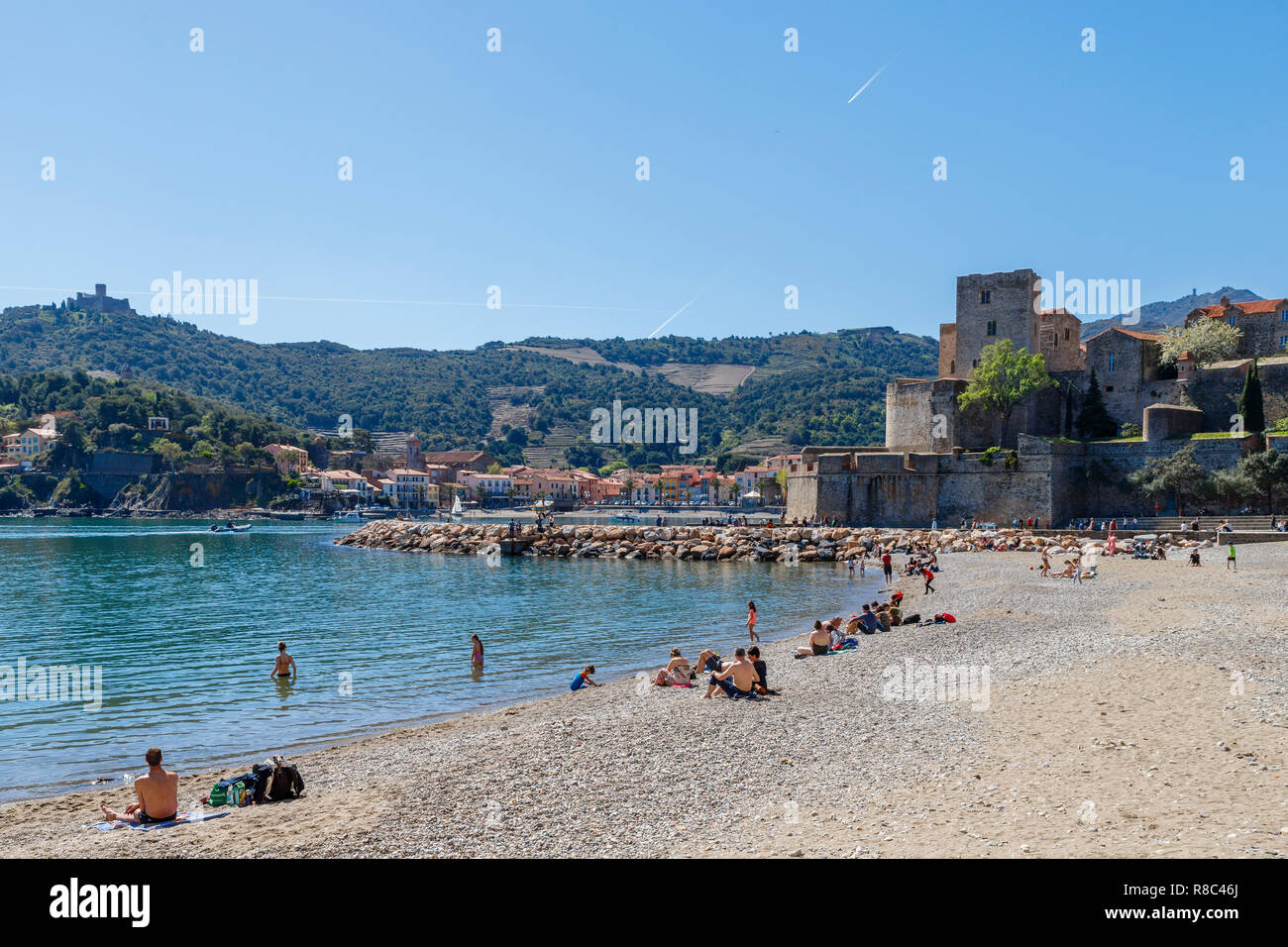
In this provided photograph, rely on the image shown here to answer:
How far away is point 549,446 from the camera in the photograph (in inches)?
7731

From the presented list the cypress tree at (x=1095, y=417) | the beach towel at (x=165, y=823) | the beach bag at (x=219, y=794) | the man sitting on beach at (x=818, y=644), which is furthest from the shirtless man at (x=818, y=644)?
the cypress tree at (x=1095, y=417)

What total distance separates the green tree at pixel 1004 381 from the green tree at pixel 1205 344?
6.21 meters

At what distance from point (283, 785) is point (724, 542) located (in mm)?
41703

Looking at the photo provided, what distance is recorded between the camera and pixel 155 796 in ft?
29.8

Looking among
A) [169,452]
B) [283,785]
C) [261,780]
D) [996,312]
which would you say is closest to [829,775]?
[283,785]

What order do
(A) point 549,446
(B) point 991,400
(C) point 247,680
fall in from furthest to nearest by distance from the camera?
(A) point 549,446, (B) point 991,400, (C) point 247,680

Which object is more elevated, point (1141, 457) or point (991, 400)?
point (991, 400)

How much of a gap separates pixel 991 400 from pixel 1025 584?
25.4m

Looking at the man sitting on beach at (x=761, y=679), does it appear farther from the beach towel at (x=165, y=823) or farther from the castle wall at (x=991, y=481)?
the castle wall at (x=991, y=481)

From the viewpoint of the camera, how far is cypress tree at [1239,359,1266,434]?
147ft

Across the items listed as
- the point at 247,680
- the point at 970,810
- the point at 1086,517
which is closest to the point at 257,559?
the point at 247,680

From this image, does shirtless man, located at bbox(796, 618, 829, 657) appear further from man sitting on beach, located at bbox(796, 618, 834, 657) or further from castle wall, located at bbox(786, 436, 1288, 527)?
castle wall, located at bbox(786, 436, 1288, 527)

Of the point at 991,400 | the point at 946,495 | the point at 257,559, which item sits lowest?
the point at 257,559
